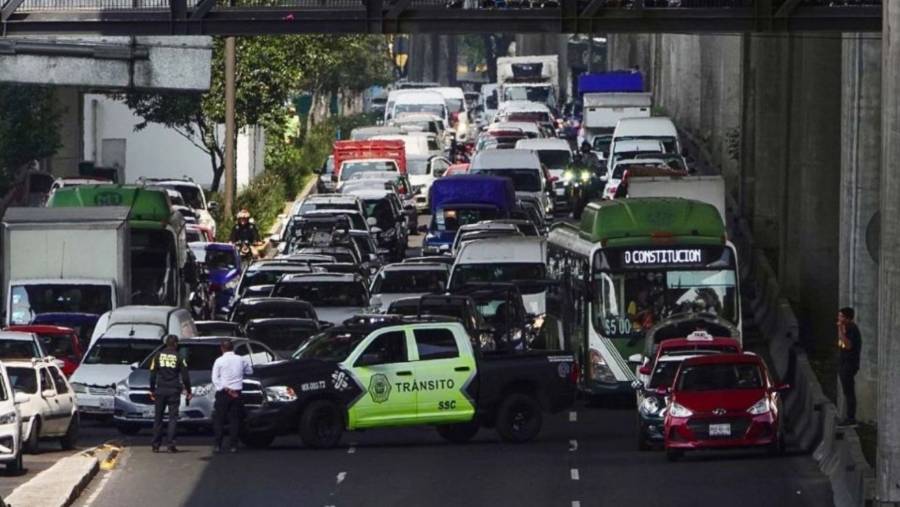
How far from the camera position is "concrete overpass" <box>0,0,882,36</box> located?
106 feet

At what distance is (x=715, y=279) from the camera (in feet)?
111

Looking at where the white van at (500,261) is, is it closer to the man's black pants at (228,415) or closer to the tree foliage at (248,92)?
the man's black pants at (228,415)

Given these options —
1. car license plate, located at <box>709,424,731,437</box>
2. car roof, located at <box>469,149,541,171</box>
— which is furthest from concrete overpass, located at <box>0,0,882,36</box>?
car roof, located at <box>469,149,541,171</box>

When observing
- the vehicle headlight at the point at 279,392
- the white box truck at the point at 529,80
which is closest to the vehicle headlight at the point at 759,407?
the vehicle headlight at the point at 279,392

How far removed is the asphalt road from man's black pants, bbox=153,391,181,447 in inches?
11.3

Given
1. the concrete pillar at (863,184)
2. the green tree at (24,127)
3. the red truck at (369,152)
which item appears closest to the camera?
the concrete pillar at (863,184)

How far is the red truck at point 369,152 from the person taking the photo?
68688mm

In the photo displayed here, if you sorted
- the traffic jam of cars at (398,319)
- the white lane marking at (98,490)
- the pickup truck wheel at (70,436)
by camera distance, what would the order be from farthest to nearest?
the pickup truck wheel at (70,436) → the traffic jam of cars at (398,319) → the white lane marking at (98,490)

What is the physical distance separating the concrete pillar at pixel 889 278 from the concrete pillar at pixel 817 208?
19.0m

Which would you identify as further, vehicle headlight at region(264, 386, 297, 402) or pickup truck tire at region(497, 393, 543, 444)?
pickup truck tire at region(497, 393, 543, 444)

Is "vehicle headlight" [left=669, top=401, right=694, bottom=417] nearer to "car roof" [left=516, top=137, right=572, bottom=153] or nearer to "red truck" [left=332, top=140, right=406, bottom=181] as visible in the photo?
"red truck" [left=332, top=140, right=406, bottom=181]

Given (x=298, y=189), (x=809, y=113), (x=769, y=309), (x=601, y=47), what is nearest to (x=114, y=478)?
(x=769, y=309)

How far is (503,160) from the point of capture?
6212 centimetres

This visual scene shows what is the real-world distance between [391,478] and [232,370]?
2.98 meters
